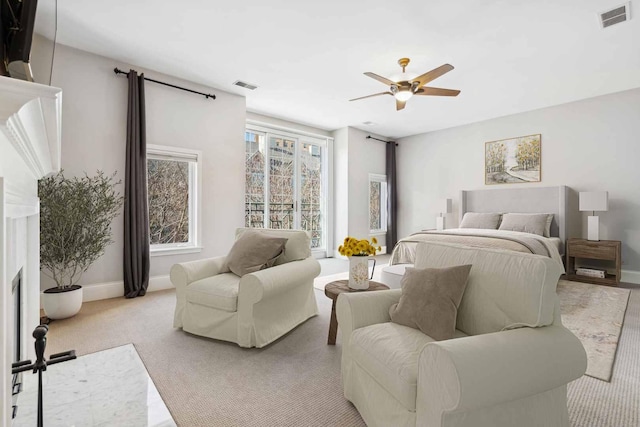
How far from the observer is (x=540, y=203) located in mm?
5148

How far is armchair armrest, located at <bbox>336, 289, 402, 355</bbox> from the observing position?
1643 mm

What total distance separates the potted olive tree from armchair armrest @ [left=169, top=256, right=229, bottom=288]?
1.13 meters

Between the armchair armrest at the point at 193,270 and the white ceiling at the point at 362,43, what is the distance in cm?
218

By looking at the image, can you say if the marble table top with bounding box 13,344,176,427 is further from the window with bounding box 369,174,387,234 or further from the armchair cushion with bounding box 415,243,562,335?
the window with bounding box 369,174,387,234

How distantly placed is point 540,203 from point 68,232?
6325mm

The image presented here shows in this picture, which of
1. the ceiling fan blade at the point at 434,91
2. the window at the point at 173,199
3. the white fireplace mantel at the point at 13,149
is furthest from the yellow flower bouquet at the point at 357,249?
the window at the point at 173,199

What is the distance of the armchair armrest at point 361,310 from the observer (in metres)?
1.64

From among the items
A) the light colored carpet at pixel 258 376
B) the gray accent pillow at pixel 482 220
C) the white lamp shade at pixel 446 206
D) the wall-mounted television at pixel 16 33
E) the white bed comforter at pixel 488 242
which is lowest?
the light colored carpet at pixel 258 376

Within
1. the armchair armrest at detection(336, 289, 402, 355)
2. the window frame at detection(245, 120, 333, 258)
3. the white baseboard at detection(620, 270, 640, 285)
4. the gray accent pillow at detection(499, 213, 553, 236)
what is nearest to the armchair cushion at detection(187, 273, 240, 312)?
the armchair armrest at detection(336, 289, 402, 355)

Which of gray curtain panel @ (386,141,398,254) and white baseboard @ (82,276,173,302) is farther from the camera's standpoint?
gray curtain panel @ (386,141,398,254)

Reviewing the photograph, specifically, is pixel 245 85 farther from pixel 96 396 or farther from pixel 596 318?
pixel 596 318

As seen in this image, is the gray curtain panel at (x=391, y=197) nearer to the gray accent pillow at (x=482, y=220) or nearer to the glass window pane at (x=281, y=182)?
the gray accent pillow at (x=482, y=220)

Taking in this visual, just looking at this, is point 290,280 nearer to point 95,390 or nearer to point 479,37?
point 95,390

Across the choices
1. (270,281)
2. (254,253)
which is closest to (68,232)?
(254,253)
